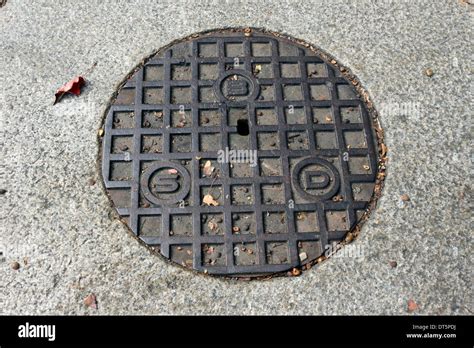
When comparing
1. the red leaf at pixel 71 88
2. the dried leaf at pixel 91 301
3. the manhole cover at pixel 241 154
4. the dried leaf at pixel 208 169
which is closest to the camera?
the dried leaf at pixel 91 301

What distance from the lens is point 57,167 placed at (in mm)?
3365

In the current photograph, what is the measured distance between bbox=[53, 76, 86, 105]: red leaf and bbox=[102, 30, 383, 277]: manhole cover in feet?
0.96

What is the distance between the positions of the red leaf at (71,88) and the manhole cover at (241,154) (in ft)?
0.96

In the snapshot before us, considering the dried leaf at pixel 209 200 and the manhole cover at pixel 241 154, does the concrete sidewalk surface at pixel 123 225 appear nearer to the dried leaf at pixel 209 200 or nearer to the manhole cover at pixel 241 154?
the manhole cover at pixel 241 154

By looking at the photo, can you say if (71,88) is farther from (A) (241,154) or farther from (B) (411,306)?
(B) (411,306)

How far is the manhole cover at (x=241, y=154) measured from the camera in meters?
3.12

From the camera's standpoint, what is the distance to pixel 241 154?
11.1 ft

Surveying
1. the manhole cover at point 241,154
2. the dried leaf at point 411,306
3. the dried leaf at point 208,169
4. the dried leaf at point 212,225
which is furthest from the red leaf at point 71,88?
the dried leaf at point 411,306

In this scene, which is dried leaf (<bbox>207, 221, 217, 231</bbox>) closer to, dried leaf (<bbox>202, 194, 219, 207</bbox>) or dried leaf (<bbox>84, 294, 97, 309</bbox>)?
dried leaf (<bbox>202, 194, 219, 207</bbox>)

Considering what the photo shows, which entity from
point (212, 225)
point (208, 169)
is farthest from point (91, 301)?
point (208, 169)

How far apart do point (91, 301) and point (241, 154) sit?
1.26 meters

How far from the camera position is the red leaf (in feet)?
11.9

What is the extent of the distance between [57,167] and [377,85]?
7.34 ft
